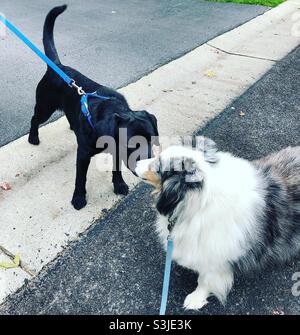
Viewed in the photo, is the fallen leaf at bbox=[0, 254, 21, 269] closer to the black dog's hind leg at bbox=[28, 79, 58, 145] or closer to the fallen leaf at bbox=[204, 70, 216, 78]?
the black dog's hind leg at bbox=[28, 79, 58, 145]

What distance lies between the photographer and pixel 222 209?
1.91 meters

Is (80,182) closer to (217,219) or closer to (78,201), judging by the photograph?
(78,201)

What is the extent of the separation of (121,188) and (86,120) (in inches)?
30.7

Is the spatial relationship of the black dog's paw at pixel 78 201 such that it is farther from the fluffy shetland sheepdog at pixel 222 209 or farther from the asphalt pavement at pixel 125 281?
the fluffy shetland sheepdog at pixel 222 209

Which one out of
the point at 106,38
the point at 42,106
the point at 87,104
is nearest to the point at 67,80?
the point at 87,104

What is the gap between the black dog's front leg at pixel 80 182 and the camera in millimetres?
2957

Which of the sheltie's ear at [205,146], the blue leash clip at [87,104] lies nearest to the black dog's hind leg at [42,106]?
the blue leash clip at [87,104]

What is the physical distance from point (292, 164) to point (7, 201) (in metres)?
2.42

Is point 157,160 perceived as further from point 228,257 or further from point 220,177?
point 228,257

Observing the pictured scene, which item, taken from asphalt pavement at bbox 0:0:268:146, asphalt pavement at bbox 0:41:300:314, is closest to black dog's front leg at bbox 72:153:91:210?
asphalt pavement at bbox 0:41:300:314

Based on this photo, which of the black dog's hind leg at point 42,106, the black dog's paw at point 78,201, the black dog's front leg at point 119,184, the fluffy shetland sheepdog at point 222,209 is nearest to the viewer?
the fluffy shetland sheepdog at point 222,209

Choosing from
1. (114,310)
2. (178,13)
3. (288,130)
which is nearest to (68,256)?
(114,310)

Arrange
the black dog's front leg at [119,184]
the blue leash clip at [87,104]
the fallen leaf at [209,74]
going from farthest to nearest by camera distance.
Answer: the fallen leaf at [209,74]
the black dog's front leg at [119,184]
the blue leash clip at [87,104]
